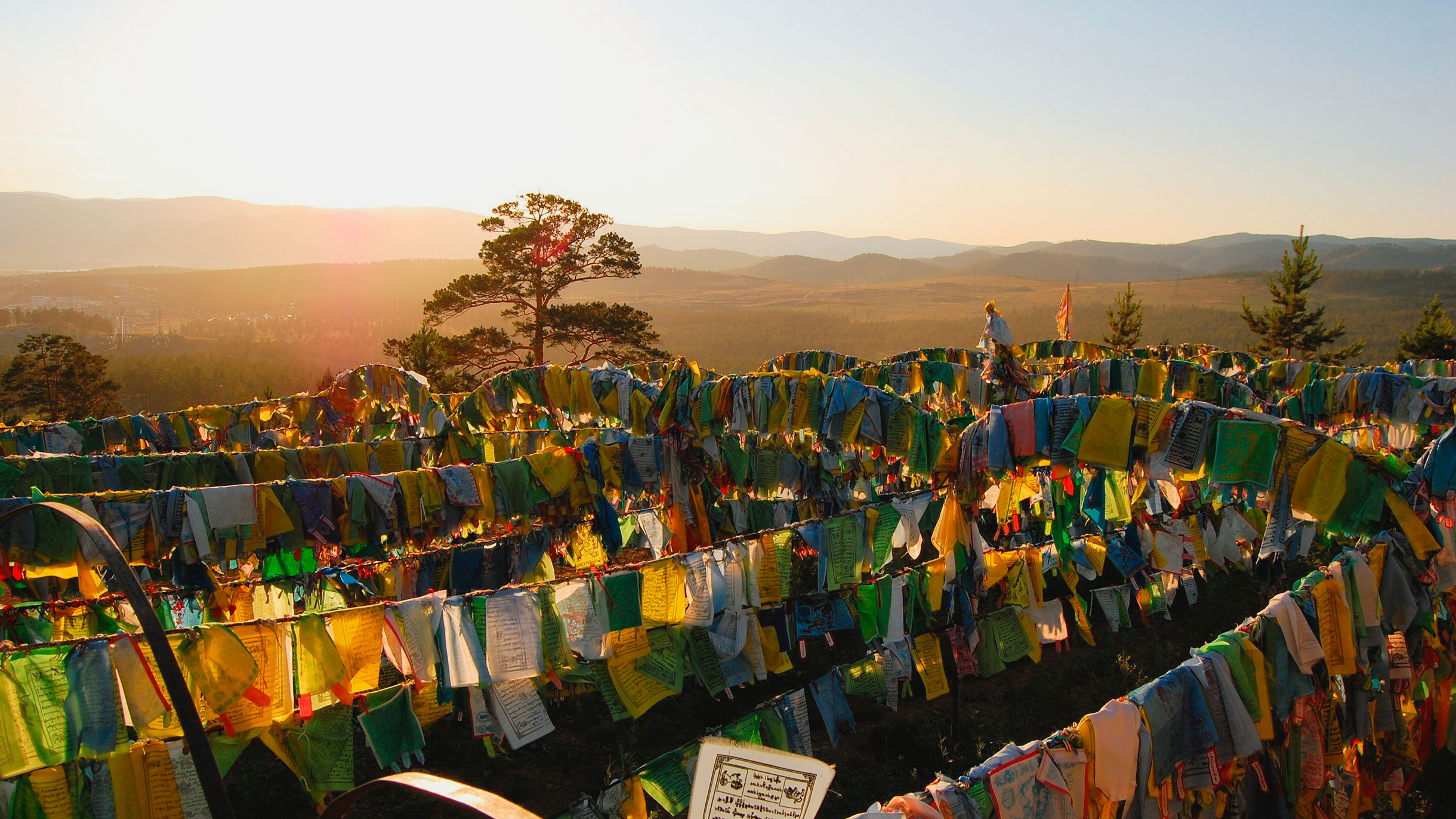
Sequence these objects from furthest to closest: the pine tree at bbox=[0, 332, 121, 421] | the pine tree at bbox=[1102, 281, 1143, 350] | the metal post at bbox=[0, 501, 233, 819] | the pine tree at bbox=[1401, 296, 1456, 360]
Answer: the pine tree at bbox=[1102, 281, 1143, 350] < the pine tree at bbox=[1401, 296, 1456, 360] < the pine tree at bbox=[0, 332, 121, 421] < the metal post at bbox=[0, 501, 233, 819]

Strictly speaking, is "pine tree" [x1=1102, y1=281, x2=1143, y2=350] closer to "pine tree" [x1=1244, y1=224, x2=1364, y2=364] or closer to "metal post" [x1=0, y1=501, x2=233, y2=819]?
"pine tree" [x1=1244, y1=224, x2=1364, y2=364]

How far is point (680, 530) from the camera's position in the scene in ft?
32.6

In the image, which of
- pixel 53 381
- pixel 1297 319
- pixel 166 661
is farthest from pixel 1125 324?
pixel 53 381

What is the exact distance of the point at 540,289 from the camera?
28.8m

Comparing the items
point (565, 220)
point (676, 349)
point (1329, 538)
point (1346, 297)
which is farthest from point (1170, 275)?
point (1329, 538)

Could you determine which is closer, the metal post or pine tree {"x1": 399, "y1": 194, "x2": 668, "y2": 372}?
the metal post

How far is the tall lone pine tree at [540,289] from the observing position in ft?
90.5

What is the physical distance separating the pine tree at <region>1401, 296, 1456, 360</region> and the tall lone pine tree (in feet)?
A: 87.6

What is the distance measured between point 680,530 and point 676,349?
70.4m

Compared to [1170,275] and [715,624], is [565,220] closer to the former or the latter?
[715,624]

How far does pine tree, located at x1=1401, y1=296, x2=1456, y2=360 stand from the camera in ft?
89.5

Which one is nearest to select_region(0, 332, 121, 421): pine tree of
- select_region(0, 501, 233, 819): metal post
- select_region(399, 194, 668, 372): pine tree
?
select_region(399, 194, 668, 372): pine tree

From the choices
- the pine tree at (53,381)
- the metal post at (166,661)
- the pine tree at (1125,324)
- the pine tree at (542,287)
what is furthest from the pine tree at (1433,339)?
the pine tree at (53,381)

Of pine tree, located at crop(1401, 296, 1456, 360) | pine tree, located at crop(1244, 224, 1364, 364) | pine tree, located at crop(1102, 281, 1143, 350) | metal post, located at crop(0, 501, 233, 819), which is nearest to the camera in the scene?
metal post, located at crop(0, 501, 233, 819)
